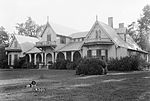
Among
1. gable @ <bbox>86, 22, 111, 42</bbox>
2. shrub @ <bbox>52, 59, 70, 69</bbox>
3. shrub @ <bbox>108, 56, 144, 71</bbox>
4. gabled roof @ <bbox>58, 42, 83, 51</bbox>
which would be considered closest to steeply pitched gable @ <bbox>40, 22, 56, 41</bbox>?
gabled roof @ <bbox>58, 42, 83, 51</bbox>

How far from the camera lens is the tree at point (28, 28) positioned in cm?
7044

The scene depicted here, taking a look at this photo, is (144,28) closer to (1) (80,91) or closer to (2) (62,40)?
(2) (62,40)

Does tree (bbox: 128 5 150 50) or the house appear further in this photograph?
tree (bbox: 128 5 150 50)

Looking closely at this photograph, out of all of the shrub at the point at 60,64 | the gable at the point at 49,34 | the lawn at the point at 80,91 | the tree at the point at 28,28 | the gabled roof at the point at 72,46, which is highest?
the tree at the point at 28,28

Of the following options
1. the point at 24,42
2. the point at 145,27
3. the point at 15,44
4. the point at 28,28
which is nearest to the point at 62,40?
the point at 24,42

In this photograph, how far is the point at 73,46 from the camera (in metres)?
40.4

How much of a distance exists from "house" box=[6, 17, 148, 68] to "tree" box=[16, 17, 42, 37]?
19.0 meters

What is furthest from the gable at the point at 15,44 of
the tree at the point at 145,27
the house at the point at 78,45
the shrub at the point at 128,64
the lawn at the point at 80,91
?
the lawn at the point at 80,91

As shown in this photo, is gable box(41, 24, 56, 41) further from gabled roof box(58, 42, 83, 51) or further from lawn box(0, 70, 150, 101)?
lawn box(0, 70, 150, 101)

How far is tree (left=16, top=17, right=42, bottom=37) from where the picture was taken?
231 ft

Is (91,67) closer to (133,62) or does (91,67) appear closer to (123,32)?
(133,62)

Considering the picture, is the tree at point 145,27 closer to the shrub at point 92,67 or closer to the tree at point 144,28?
the tree at point 144,28

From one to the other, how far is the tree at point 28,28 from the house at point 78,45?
62.5ft

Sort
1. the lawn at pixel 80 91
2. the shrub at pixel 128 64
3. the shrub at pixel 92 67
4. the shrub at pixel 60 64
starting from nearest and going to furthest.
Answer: the lawn at pixel 80 91 < the shrub at pixel 92 67 < the shrub at pixel 128 64 < the shrub at pixel 60 64
